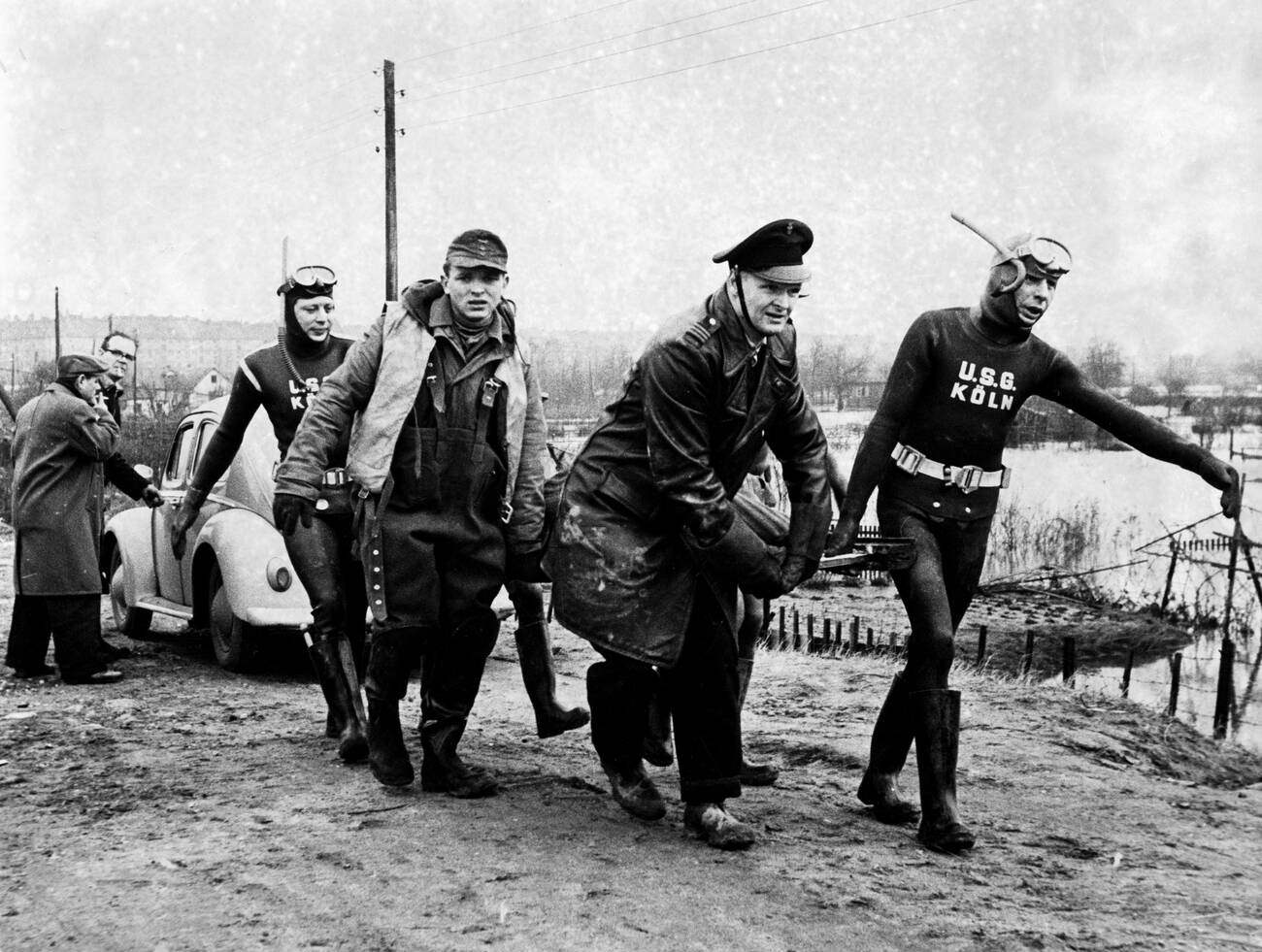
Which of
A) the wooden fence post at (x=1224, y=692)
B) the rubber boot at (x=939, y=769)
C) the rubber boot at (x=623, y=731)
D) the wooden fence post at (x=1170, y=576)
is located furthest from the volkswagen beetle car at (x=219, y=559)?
the wooden fence post at (x=1170, y=576)

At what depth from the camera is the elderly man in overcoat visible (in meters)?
7.95

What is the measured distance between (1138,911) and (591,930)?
5.28 feet

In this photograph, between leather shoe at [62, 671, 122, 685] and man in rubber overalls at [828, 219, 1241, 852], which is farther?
leather shoe at [62, 671, 122, 685]

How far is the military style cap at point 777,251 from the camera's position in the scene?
4293mm

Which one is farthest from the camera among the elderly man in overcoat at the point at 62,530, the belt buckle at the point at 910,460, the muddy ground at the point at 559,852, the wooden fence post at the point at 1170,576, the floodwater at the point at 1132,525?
the floodwater at the point at 1132,525

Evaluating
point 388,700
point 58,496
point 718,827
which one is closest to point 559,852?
point 718,827

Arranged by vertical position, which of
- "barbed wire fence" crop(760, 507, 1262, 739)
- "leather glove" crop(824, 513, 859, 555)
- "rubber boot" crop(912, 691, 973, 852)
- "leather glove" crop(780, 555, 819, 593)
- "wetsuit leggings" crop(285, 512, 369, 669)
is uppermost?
"leather glove" crop(824, 513, 859, 555)

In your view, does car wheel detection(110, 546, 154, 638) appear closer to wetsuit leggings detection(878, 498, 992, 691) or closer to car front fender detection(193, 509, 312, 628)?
car front fender detection(193, 509, 312, 628)

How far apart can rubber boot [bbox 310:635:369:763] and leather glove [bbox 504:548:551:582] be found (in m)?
1.01

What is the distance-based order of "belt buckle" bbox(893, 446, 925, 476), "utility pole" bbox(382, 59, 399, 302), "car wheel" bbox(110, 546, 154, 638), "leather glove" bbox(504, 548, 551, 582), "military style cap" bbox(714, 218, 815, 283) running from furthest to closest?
"utility pole" bbox(382, 59, 399, 302) → "car wheel" bbox(110, 546, 154, 638) → "leather glove" bbox(504, 548, 551, 582) → "belt buckle" bbox(893, 446, 925, 476) → "military style cap" bbox(714, 218, 815, 283)

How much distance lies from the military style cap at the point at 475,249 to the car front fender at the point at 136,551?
5723mm

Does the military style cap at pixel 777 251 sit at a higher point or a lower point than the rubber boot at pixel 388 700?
higher

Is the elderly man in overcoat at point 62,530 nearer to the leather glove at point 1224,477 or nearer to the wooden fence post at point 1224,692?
the leather glove at point 1224,477

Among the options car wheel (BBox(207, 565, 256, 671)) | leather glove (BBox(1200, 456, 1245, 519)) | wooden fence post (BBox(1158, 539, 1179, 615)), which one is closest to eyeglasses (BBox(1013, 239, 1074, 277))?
leather glove (BBox(1200, 456, 1245, 519))
